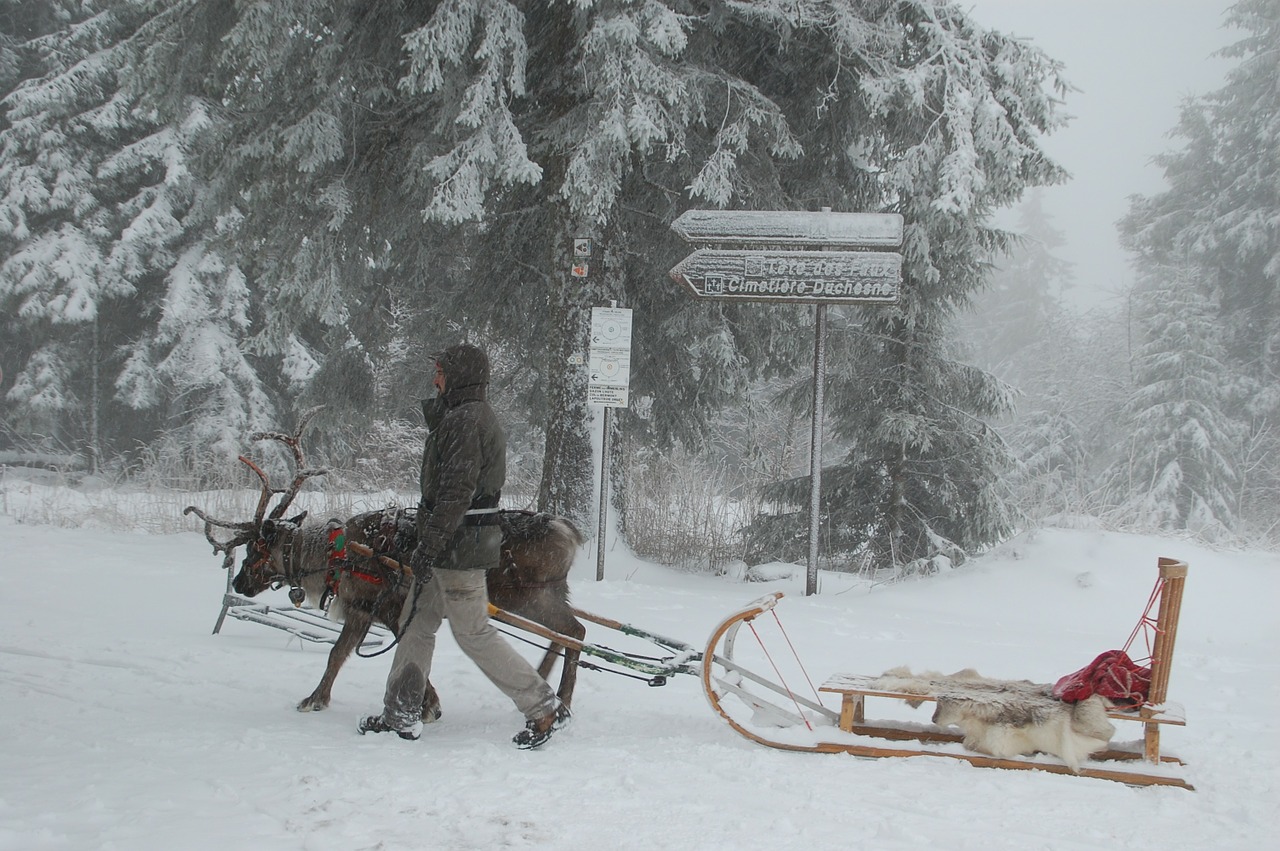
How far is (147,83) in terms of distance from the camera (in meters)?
9.02

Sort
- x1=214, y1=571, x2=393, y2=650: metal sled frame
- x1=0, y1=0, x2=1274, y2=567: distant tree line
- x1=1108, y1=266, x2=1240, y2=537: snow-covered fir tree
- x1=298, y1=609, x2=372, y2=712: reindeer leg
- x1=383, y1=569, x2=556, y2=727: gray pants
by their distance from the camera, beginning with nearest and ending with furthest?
x1=383, y1=569, x2=556, y2=727: gray pants
x1=298, y1=609, x2=372, y2=712: reindeer leg
x1=214, y1=571, x2=393, y2=650: metal sled frame
x1=0, y1=0, x2=1274, y2=567: distant tree line
x1=1108, y1=266, x2=1240, y2=537: snow-covered fir tree

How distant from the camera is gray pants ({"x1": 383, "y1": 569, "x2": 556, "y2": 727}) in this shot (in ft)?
14.4

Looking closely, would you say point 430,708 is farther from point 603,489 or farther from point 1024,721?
point 603,489

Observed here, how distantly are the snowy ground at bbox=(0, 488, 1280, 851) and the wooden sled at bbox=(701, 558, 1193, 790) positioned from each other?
85 mm

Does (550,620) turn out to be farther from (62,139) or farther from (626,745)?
(62,139)

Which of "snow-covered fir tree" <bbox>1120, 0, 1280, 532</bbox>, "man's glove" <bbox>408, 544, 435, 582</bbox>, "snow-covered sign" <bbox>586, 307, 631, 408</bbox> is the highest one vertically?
A: "snow-covered fir tree" <bbox>1120, 0, 1280, 532</bbox>

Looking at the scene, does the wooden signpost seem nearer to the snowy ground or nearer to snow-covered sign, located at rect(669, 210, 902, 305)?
snow-covered sign, located at rect(669, 210, 902, 305)

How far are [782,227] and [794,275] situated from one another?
479 millimetres

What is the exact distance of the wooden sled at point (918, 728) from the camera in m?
3.99

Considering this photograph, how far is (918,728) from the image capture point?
14.5 feet

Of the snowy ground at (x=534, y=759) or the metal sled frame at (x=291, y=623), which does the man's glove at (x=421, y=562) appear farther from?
the metal sled frame at (x=291, y=623)

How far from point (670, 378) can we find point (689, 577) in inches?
114

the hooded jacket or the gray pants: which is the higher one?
the hooded jacket

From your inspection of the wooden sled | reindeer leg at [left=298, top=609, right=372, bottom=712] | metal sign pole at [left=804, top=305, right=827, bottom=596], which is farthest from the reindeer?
metal sign pole at [left=804, top=305, right=827, bottom=596]
